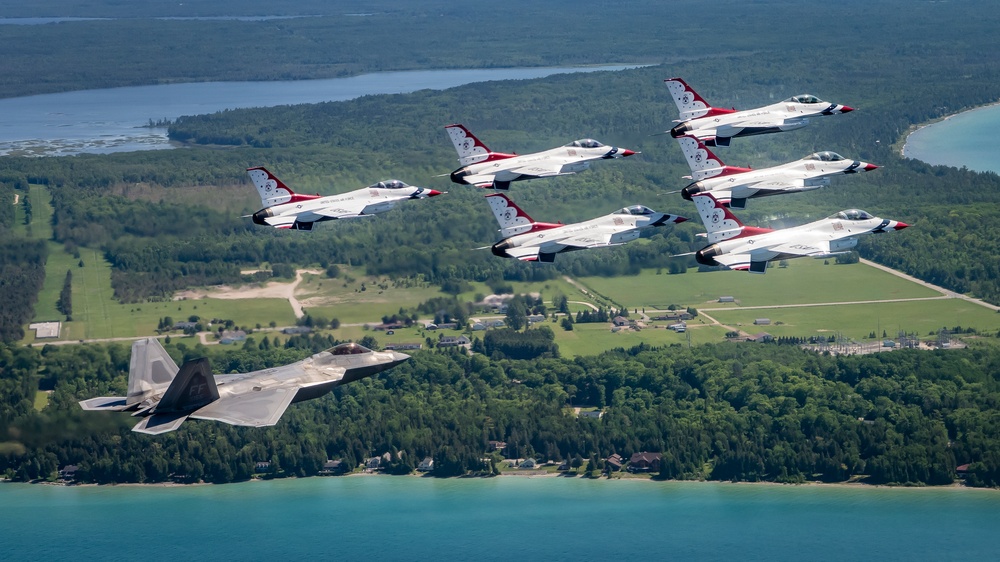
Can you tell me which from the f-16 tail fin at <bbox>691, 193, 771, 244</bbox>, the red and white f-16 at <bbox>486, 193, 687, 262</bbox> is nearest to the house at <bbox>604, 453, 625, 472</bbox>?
the red and white f-16 at <bbox>486, 193, 687, 262</bbox>

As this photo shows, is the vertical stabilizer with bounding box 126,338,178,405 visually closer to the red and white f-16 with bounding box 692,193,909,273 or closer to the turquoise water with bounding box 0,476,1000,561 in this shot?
the red and white f-16 with bounding box 692,193,909,273

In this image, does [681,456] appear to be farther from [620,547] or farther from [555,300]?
[555,300]

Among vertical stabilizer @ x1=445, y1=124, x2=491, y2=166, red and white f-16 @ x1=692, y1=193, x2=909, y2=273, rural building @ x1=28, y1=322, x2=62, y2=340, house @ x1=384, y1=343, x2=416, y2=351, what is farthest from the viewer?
rural building @ x1=28, y1=322, x2=62, y2=340

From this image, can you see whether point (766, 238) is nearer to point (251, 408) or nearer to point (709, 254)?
point (709, 254)

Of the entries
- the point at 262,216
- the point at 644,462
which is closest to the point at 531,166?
the point at 262,216

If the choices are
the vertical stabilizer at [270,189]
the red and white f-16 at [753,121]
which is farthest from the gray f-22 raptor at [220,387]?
the red and white f-16 at [753,121]

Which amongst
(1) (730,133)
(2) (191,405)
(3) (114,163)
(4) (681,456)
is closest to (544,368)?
(4) (681,456)
